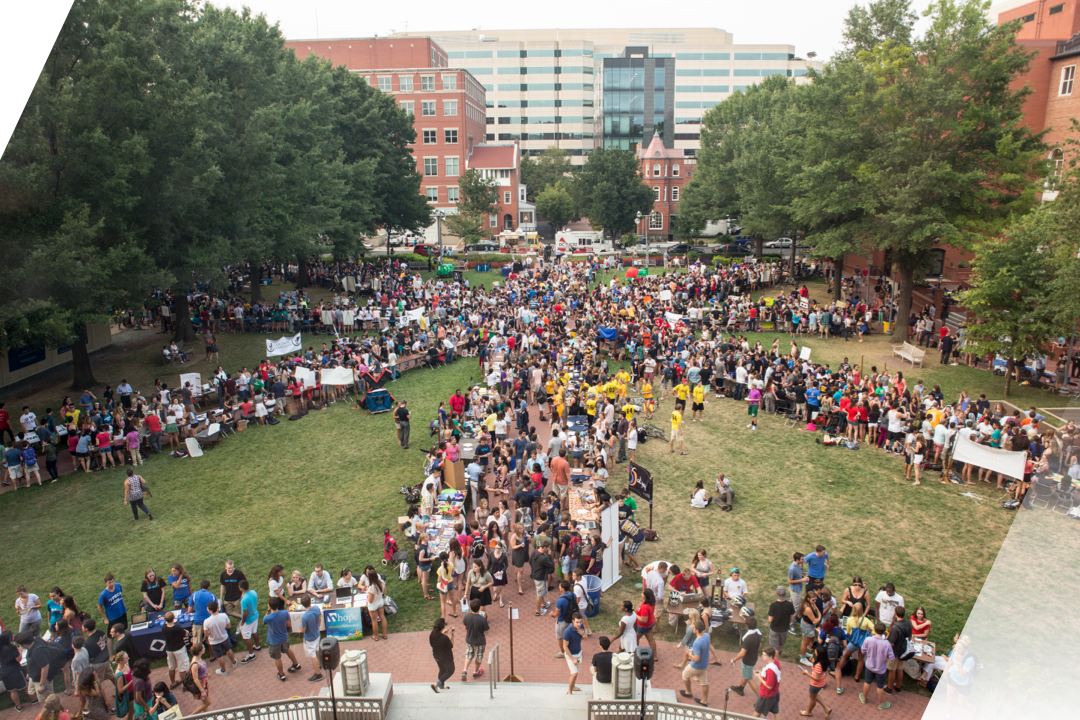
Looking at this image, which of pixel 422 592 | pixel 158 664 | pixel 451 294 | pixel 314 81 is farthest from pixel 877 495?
pixel 314 81

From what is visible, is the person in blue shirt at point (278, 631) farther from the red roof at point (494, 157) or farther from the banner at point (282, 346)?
the red roof at point (494, 157)

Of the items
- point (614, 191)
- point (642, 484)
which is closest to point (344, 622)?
point (642, 484)

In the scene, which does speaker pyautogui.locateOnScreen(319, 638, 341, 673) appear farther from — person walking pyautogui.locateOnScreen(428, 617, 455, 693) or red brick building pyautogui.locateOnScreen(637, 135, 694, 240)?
red brick building pyautogui.locateOnScreen(637, 135, 694, 240)

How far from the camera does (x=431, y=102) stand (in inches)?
3027

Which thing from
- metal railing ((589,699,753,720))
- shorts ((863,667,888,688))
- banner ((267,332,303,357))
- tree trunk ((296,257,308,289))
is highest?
tree trunk ((296,257,308,289))

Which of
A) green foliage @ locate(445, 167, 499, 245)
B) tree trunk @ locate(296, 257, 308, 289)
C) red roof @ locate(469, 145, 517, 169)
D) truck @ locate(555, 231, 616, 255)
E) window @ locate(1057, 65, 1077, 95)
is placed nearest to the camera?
window @ locate(1057, 65, 1077, 95)

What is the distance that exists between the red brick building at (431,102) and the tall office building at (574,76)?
28.5 m

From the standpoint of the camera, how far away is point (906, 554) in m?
13.6

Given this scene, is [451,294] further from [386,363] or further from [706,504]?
[706,504]

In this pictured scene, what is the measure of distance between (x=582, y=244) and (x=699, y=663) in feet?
213

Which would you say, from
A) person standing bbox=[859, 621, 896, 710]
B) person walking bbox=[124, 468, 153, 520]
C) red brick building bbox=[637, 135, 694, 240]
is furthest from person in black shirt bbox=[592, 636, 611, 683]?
red brick building bbox=[637, 135, 694, 240]

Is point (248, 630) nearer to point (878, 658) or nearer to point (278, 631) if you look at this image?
point (278, 631)

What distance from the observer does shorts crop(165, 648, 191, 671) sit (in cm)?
1015

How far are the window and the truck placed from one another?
123 feet
